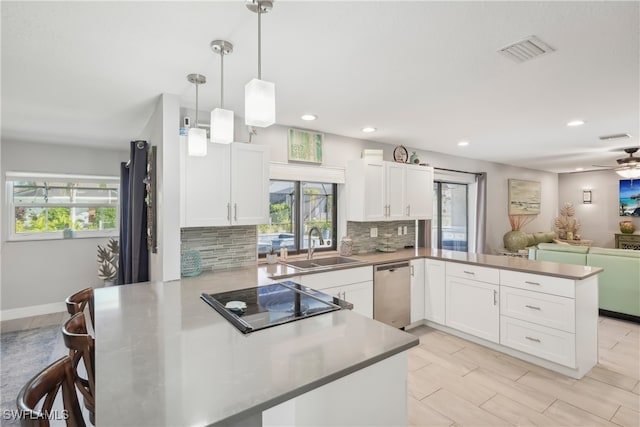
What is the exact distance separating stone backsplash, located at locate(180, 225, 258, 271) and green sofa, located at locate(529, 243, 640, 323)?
423 cm

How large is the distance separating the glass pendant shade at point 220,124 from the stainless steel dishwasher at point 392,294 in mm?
2220

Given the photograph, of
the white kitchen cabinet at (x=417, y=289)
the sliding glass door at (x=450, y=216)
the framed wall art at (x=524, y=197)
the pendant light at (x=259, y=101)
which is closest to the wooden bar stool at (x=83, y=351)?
the pendant light at (x=259, y=101)

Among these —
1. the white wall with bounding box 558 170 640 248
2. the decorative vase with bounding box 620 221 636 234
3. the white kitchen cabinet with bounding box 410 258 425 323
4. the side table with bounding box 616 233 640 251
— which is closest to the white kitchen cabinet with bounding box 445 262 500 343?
the white kitchen cabinet with bounding box 410 258 425 323

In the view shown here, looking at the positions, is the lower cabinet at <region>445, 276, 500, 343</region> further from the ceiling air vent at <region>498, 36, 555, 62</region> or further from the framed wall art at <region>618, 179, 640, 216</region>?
the framed wall art at <region>618, 179, 640, 216</region>

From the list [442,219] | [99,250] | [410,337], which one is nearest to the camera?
→ [410,337]

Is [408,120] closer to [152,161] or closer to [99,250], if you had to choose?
[152,161]

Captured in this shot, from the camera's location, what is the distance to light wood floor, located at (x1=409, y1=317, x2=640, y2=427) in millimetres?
2133

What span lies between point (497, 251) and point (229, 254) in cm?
537

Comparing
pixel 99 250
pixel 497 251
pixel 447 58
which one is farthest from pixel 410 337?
pixel 497 251

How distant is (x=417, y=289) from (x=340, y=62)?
277 centimetres

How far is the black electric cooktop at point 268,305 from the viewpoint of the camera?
5.04ft

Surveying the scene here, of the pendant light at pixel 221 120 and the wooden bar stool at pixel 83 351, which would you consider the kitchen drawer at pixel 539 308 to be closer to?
the pendant light at pixel 221 120

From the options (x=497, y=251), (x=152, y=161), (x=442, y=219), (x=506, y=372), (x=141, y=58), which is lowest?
(x=506, y=372)

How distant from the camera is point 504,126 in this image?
11.5 ft
